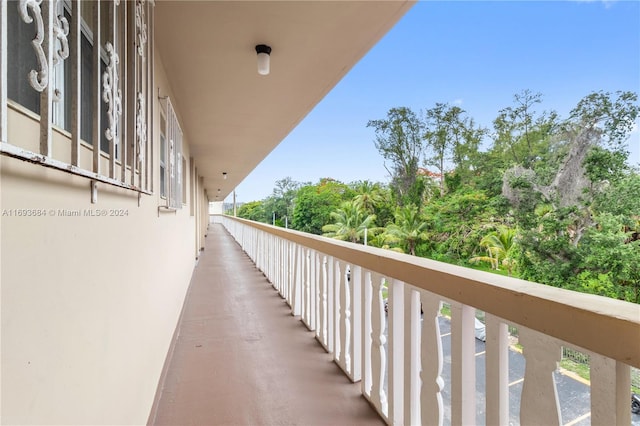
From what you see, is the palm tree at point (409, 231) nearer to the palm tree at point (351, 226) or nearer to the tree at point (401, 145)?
the palm tree at point (351, 226)

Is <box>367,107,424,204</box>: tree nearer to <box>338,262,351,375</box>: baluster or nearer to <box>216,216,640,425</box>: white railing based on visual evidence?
<box>338,262,351,375</box>: baluster

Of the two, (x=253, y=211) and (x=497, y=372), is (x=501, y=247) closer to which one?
(x=497, y=372)

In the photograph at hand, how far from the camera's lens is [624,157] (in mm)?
11594

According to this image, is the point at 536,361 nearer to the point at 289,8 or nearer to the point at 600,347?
the point at 600,347

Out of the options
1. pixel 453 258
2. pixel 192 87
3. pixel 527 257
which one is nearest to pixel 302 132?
pixel 453 258

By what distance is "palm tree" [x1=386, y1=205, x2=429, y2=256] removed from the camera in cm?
2427

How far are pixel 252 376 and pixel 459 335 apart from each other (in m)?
1.42

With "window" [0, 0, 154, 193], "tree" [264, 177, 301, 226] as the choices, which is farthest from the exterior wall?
"tree" [264, 177, 301, 226]

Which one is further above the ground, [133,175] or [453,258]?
[133,175]

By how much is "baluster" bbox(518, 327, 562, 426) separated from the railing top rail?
7 centimetres

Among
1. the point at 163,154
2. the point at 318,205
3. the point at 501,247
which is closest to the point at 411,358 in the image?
the point at 163,154

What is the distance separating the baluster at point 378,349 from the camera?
5.35 ft

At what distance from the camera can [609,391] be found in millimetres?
654

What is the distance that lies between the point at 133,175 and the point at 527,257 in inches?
605
